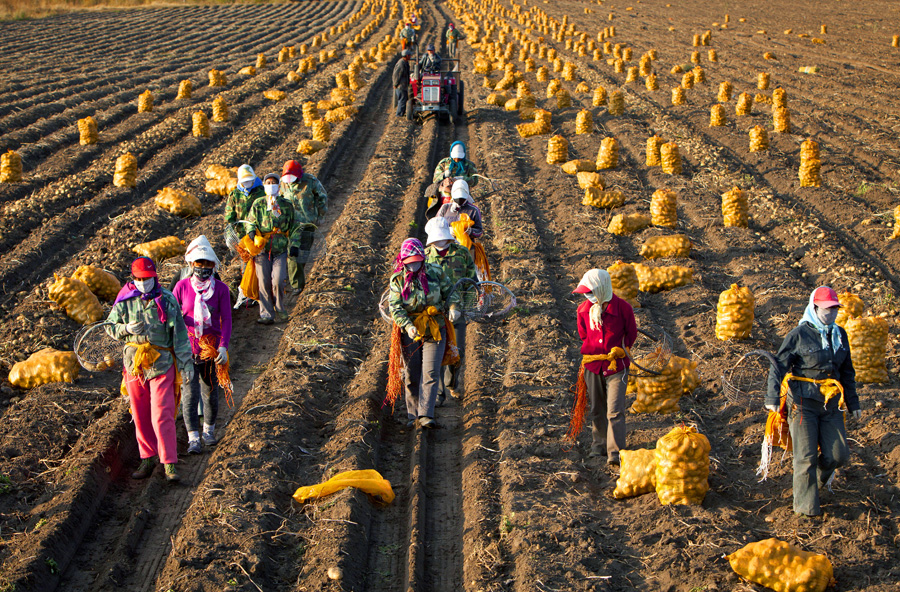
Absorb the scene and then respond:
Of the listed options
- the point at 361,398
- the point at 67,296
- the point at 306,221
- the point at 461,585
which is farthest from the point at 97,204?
the point at 461,585

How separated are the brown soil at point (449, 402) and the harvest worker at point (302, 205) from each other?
0.50m

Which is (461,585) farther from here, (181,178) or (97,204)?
(181,178)

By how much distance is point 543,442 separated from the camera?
743 centimetres

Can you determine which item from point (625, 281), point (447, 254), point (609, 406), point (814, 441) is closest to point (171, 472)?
point (447, 254)

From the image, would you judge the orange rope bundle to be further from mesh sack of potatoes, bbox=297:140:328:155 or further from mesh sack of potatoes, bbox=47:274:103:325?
mesh sack of potatoes, bbox=297:140:328:155

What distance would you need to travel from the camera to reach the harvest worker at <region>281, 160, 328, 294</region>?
10.4m

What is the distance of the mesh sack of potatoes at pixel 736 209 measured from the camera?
514 inches

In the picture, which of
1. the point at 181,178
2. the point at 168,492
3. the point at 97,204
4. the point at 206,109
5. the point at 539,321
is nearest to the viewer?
the point at 168,492

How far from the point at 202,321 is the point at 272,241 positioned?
2.65 metres

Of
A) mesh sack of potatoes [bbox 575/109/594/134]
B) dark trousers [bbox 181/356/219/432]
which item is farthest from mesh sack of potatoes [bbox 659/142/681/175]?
dark trousers [bbox 181/356/219/432]

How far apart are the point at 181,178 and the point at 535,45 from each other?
22.5 meters

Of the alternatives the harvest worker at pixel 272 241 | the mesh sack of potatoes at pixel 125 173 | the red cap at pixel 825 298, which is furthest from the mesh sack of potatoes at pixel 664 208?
the mesh sack of potatoes at pixel 125 173

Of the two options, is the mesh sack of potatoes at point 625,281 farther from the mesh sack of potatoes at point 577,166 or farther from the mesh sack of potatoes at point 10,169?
the mesh sack of potatoes at point 10,169

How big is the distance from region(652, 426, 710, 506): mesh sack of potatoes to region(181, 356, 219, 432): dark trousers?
408 centimetres
